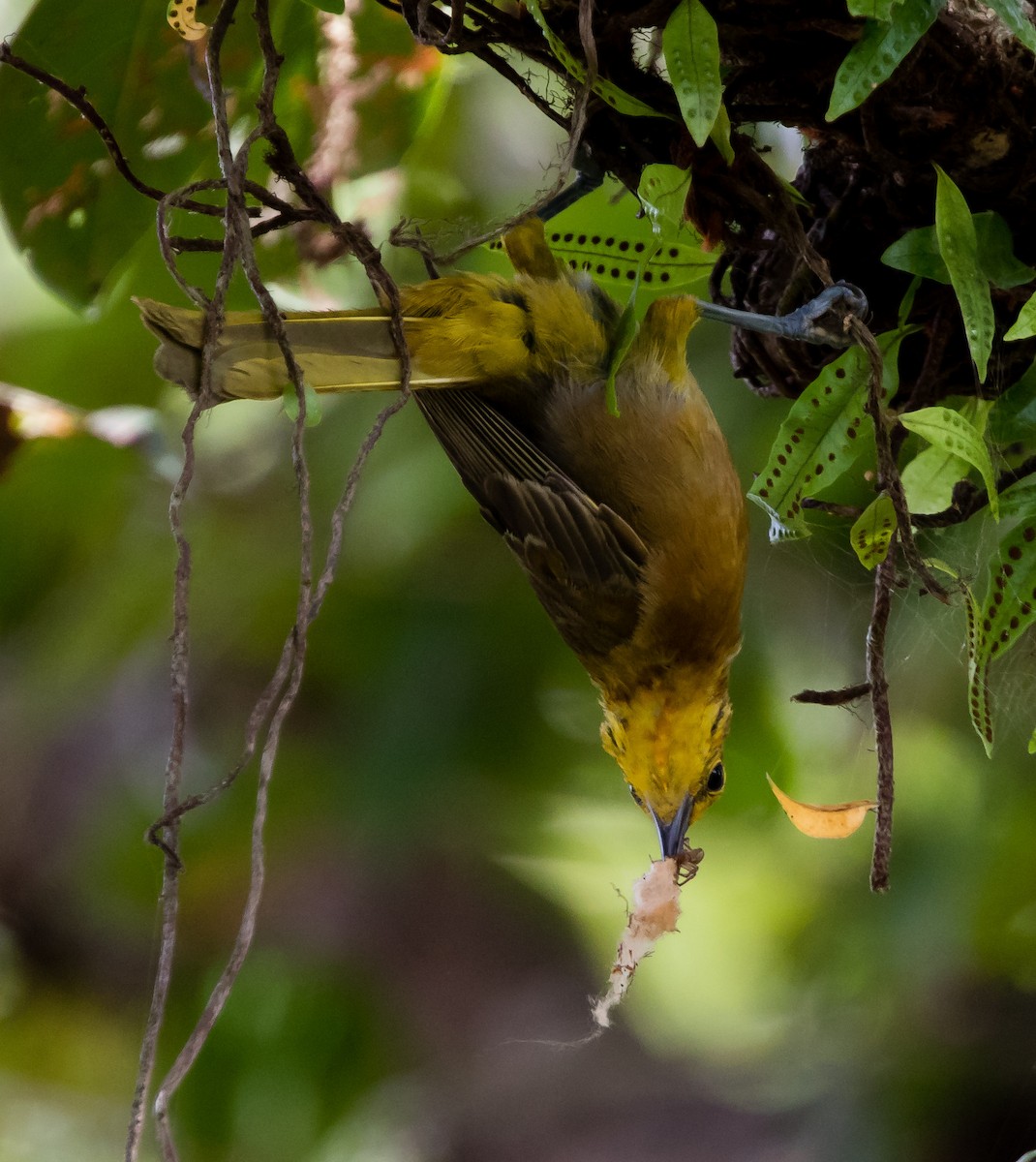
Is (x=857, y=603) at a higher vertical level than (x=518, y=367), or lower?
lower

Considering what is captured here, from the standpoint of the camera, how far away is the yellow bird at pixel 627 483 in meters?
0.77

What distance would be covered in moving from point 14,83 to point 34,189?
0.07m

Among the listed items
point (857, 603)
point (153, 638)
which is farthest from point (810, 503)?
point (153, 638)

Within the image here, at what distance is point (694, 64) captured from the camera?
535mm

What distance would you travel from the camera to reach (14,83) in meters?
0.75

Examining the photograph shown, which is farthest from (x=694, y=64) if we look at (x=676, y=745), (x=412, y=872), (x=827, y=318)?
(x=412, y=872)

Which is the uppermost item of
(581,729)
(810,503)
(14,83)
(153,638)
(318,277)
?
(14,83)

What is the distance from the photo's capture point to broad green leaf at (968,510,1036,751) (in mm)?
604

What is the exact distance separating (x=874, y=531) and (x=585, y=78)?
32 cm

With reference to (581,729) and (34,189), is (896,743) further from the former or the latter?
(34,189)

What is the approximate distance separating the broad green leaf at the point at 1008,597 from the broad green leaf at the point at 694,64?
30 centimetres

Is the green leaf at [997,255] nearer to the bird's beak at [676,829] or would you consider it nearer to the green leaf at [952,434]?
the green leaf at [952,434]

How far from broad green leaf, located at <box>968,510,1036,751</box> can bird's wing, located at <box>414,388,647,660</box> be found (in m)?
0.25

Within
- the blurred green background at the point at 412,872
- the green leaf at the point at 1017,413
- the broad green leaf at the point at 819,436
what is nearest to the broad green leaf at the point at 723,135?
the broad green leaf at the point at 819,436
